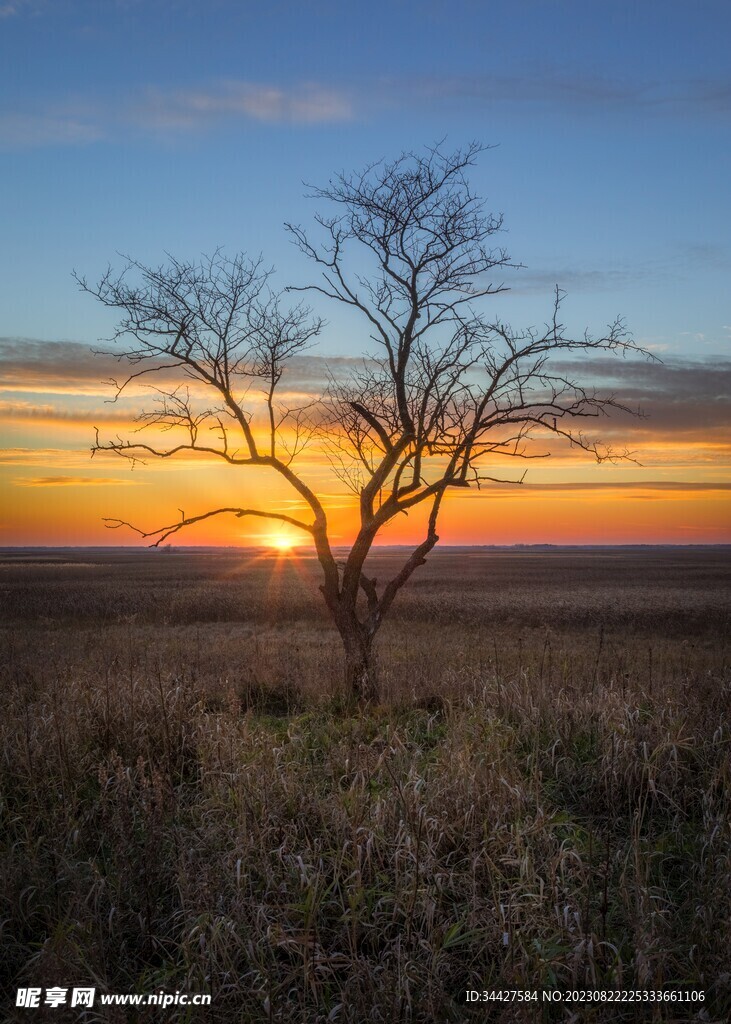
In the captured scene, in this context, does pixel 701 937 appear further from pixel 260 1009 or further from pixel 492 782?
pixel 260 1009

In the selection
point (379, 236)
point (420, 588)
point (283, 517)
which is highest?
point (379, 236)

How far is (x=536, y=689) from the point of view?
30.9 ft

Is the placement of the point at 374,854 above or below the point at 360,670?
below

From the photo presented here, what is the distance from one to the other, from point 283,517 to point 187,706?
4488 mm

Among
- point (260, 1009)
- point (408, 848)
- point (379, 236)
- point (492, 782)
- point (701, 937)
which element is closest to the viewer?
point (260, 1009)

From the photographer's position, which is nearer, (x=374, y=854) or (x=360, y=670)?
(x=374, y=854)

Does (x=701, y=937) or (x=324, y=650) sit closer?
(x=701, y=937)

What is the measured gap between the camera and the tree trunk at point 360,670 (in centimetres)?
1072

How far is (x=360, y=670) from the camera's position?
11.6m

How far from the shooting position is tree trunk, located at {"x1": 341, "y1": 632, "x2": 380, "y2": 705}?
10.7m

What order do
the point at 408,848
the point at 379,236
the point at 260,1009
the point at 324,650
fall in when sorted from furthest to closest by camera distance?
the point at 324,650, the point at 379,236, the point at 408,848, the point at 260,1009

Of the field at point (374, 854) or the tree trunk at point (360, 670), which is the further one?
the tree trunk at point (360, 670)

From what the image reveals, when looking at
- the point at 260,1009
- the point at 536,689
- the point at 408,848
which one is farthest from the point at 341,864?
the point at 536,689

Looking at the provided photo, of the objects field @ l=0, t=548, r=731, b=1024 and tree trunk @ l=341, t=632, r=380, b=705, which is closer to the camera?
field @ l=0, t=548, r=731, b=1024
